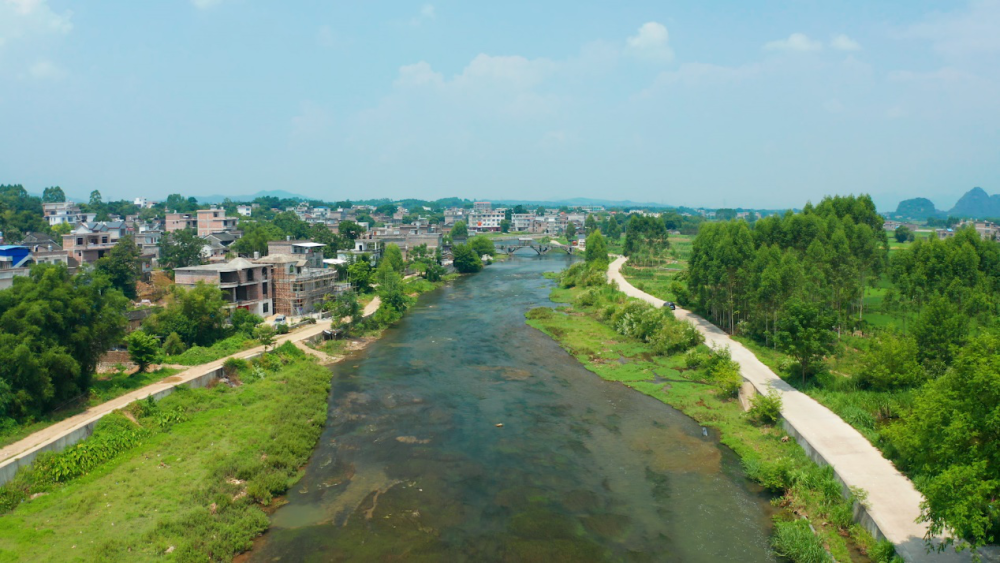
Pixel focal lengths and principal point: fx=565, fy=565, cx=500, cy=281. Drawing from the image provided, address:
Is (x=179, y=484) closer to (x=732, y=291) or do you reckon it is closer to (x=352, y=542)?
(x=352, y=542)

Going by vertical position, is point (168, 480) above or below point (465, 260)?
below

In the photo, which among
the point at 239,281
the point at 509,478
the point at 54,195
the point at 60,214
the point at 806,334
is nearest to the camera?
the point at 509,478

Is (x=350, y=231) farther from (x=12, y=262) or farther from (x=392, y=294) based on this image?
(x=12, y=262)

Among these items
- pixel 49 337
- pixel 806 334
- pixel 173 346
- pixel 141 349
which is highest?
pixel 49 337

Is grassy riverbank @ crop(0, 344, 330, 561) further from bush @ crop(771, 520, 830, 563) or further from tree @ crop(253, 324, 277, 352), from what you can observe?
bush @ crop(771, 520, 830, 563)

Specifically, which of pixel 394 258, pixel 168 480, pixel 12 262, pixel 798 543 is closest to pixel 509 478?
pixel 798 543

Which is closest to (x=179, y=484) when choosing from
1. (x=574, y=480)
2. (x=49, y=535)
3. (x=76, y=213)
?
(x=49, y=535)

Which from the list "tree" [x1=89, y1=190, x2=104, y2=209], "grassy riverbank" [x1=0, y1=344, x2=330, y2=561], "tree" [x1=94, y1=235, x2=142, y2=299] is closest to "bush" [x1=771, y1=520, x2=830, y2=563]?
"grassy riverbank" [x1=0, y1=344, x2=330, y2=561]
